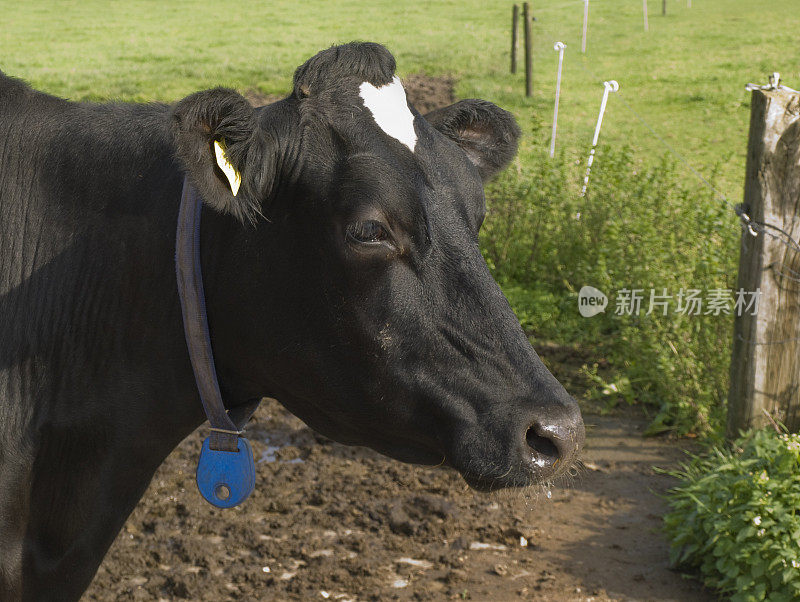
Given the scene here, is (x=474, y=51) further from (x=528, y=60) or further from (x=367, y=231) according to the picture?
(x=367, y=231)

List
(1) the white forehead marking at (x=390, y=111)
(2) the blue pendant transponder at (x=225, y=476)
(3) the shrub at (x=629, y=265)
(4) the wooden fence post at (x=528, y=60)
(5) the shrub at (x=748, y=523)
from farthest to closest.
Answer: (4) the wooden fence post at (x=528, y=60) < (3) the shrub at (x=629, y=265) < (5) the shrub at (x=748, y=523) < (2) the blue pendant transponder at (x=225, y=476) < (1) the white forehead marking at (x=390, y=111)

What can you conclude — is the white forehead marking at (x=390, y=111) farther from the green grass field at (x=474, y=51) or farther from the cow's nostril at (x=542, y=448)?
the green grass field at (x=474, y=51)

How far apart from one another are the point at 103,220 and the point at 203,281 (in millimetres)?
314

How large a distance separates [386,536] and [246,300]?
2.32 meters

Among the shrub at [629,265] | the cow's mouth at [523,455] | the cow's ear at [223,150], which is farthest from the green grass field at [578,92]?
the cow's ear at [223,150]

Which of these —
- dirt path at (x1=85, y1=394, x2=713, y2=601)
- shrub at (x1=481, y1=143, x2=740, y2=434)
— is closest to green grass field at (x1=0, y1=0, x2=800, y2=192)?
shrub at (x1=481, y1=143, x2=740, y2=434)

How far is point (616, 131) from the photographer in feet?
39.7

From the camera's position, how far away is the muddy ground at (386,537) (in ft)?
12.4

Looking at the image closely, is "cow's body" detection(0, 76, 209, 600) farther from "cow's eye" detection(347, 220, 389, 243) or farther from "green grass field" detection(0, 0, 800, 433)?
"green grass field" detection(0, 0, 800, 433)

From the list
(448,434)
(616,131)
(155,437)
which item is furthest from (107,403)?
(616,131)

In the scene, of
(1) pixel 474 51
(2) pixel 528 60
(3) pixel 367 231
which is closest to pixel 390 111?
(3) pixel 367 231

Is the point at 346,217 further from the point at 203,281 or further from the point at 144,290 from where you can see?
the point at 144,290

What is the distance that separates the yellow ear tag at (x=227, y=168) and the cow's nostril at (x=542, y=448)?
818 mm

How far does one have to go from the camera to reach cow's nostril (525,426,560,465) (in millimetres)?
1920
